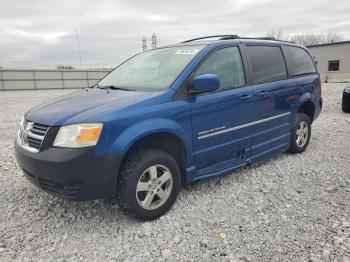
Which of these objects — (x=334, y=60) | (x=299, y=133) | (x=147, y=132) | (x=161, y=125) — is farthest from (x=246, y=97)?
(x=334, y=60)

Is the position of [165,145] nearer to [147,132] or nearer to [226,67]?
[147,132]

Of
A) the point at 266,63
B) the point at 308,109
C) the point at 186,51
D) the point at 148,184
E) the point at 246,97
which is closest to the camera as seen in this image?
the point at 148,184

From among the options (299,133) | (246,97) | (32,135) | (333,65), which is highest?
(333,65)

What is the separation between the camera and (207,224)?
3074mm

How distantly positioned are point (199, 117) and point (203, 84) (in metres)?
0.36

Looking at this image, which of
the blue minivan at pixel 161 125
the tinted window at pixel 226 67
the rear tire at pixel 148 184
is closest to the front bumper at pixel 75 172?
the blue minivan at pixel 161 125

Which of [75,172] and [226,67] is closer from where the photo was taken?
[75,172]

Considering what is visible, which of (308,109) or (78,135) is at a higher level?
(78,135)

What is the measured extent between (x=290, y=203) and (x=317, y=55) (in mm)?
32229

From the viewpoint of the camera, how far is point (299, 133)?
203 inches

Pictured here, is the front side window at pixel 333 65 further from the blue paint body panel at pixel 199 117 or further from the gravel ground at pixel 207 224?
the gravel ground at pixel 207 224

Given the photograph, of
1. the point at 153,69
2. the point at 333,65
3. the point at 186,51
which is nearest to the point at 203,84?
the point at 186,51

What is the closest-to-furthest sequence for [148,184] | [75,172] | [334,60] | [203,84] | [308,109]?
[75,172], [148,184], [203,84], [308,109], [334,60]

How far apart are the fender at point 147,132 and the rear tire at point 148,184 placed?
0.21 meters
